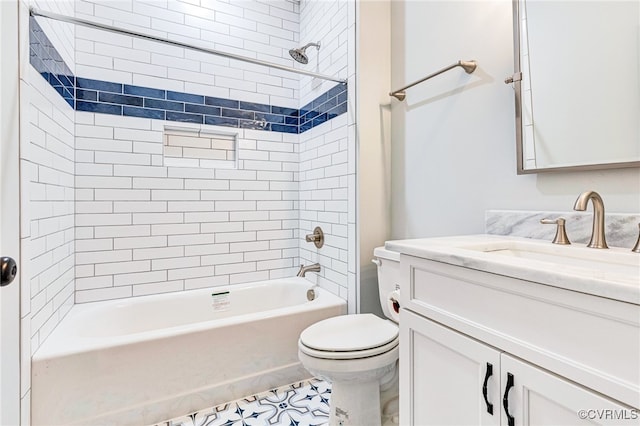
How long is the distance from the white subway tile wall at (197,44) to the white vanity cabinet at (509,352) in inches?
81.7

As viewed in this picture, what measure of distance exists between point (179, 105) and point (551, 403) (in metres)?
2.50

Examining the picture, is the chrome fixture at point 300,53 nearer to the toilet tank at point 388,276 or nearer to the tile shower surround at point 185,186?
the tile shower surround at point 185,186

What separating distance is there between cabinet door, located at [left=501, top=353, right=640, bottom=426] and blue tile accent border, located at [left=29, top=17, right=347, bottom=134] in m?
1.71

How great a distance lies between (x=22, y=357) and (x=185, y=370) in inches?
25.8

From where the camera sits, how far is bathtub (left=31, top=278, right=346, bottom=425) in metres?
1.36

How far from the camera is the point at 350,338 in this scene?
1444mm

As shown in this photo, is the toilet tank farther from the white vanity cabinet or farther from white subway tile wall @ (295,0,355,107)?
white subway tile wall @ (295,0,355,107)

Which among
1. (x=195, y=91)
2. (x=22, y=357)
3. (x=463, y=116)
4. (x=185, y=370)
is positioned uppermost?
(x=195, y=91)

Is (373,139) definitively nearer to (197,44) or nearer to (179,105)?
(179,105)

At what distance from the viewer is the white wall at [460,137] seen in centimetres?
119

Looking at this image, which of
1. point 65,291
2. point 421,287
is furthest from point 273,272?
point 421,287

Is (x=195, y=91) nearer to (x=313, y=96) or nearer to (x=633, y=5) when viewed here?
(x=313, y=96)

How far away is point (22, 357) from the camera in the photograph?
3.96 feet

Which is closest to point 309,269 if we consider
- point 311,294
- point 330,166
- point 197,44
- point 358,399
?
point 311,294
